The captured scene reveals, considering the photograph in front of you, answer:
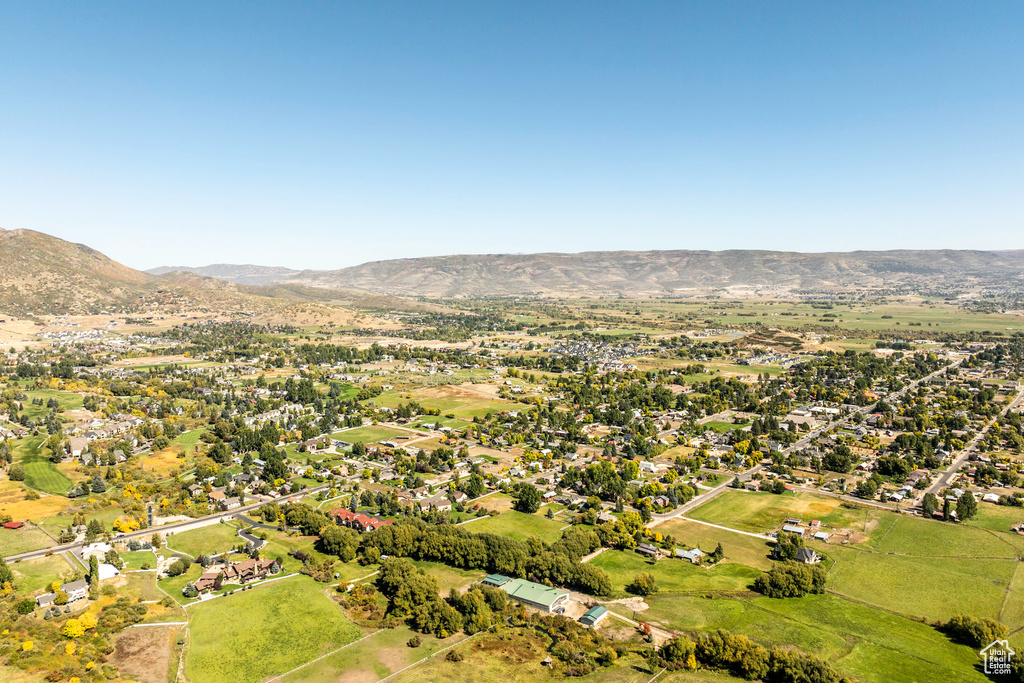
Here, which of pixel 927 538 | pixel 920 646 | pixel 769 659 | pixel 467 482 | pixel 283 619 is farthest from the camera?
pixel 467 482

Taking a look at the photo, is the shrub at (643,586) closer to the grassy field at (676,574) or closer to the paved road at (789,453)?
the grassy field at (676,574)

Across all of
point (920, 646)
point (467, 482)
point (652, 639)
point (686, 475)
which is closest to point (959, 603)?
point (920, 646)

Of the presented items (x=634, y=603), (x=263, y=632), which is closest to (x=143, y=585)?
(x=263, y=632)

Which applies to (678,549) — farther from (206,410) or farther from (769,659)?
(206,410)

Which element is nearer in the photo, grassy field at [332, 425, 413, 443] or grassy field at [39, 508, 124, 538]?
grassy field at [39, 508, 124, 538]

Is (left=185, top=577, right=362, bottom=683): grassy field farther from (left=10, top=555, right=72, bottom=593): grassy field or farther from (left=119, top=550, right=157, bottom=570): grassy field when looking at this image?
(left=10, top=555, right=72, bottom=593): grassy field

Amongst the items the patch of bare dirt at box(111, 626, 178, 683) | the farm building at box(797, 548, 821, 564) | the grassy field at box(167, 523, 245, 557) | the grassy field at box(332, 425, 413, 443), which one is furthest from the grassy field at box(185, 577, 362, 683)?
the grassy field at box(332, 425, 413, 443)
